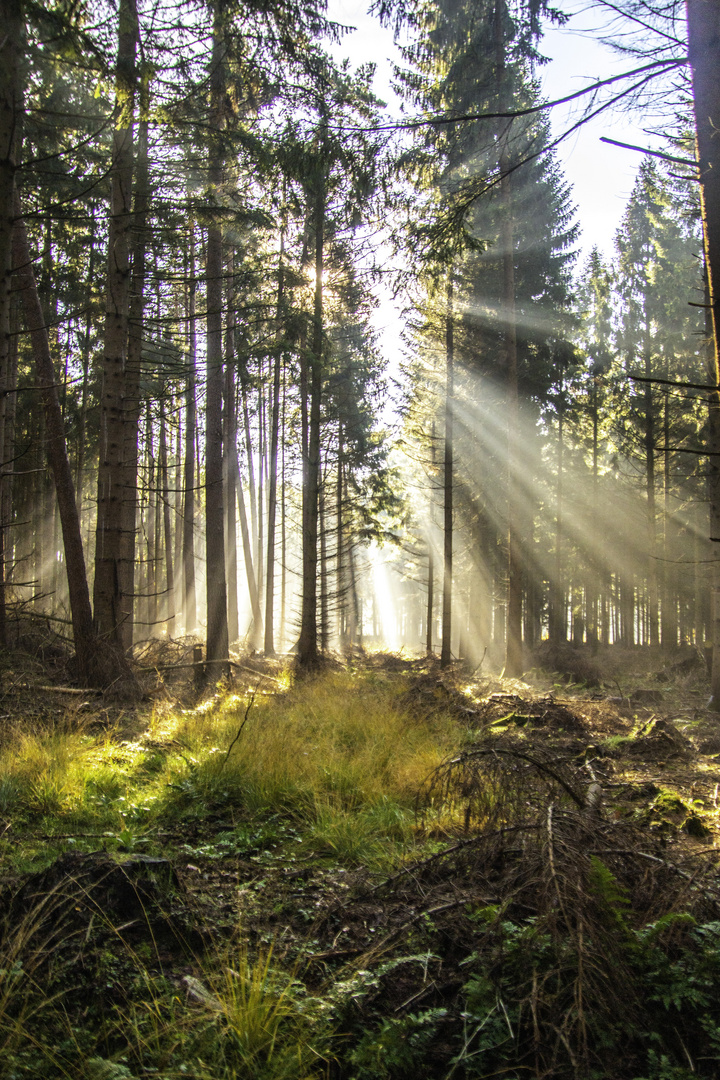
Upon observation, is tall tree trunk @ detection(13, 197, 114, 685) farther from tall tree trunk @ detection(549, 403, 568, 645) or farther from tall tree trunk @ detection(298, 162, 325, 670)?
tall tree trunk @ detection(549, 403, 568, 645)

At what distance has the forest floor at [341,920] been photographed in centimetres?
193

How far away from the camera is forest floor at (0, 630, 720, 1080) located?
193 cm

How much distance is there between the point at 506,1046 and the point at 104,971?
151 cm

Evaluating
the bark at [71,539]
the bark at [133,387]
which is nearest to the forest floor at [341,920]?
the bark at [71,539]

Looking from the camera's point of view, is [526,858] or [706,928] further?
[526,858]

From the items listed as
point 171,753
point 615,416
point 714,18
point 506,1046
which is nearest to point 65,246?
point 171,753

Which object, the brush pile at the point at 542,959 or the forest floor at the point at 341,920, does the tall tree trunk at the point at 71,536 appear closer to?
the forest floor at the point at 341,920

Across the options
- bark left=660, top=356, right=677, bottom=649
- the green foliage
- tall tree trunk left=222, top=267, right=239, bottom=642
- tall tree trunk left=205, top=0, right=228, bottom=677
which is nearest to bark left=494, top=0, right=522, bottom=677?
bark left=660, top=356, right=677, bottom=649

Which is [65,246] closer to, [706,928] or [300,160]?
[300,160]

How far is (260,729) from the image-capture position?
5820 mm

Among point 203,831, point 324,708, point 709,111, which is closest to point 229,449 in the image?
point 324,708

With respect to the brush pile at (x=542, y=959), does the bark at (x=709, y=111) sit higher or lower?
higher

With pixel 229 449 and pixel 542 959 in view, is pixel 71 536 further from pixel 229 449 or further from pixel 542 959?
pixel 229 449

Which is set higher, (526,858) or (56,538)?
(56,538)
